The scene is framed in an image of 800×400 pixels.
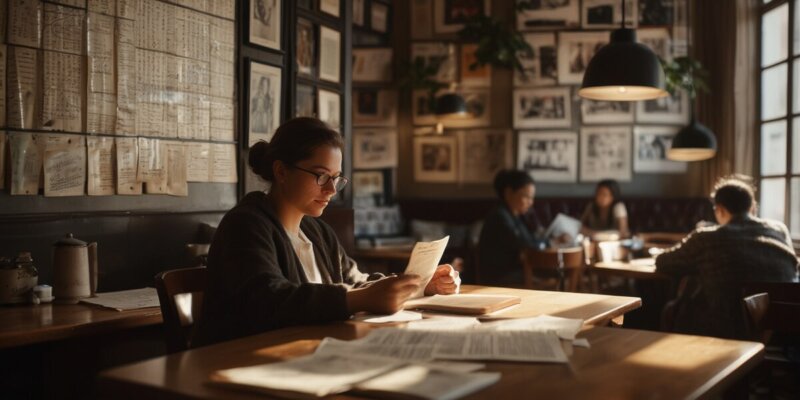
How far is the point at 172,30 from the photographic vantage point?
11.5 feet

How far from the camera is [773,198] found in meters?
6.89

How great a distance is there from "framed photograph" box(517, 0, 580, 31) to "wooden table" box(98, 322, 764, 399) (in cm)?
728

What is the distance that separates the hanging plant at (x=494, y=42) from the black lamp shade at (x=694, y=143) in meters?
2.28

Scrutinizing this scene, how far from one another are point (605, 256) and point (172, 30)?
2.96 m

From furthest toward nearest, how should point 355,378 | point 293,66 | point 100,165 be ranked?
point 293,66 < point 100,165 < point 355,378

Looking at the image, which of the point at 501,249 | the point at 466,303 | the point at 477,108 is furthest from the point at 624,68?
the point at 477,108

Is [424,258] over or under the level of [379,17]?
under

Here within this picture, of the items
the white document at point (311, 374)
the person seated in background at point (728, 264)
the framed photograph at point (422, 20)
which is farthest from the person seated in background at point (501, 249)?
the framed photograph at point (422, 20)

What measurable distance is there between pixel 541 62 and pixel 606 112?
942 mm

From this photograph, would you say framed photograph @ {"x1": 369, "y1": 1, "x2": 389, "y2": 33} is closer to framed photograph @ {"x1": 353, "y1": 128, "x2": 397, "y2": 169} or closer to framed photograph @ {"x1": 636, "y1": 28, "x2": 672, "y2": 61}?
framed photograph @ {"x1": 353, "y1": 128, "x2": 397, "y2": 169}

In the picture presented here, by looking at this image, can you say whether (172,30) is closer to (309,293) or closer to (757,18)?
(309,293)

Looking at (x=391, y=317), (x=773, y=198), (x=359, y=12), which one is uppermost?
(x=359, y=12)

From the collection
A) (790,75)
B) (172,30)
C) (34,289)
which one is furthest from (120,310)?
(790,75)

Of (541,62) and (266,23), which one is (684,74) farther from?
(266,23)
